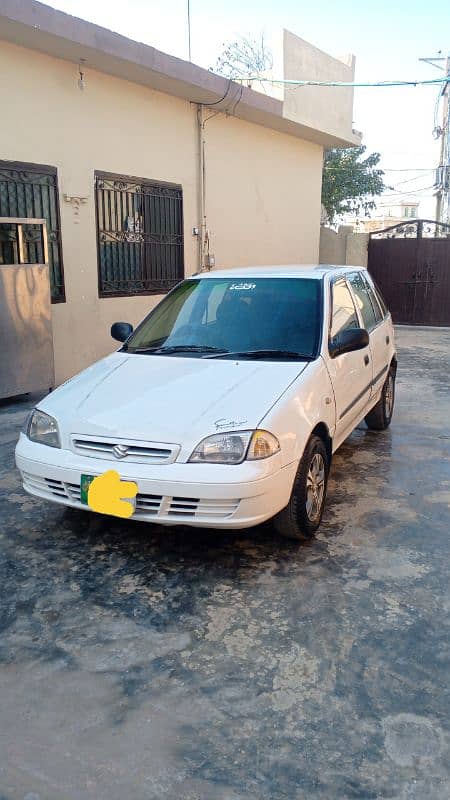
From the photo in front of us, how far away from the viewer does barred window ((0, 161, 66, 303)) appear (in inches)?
296

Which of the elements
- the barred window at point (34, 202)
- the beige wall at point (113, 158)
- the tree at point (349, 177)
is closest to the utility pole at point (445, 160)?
the tree at point (349, 177)

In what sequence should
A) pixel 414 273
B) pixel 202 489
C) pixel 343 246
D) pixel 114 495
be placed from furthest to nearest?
pixel 343 246 < pixel 414 273 < pixel 114 495 < pixel 202 489

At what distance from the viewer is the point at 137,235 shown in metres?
9.62

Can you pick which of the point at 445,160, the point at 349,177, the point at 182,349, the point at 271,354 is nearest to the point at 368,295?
the point at 271,354

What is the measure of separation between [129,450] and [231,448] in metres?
0.53

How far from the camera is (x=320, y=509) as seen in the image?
4.06 meters

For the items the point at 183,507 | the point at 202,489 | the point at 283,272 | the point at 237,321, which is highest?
the point at 283,272

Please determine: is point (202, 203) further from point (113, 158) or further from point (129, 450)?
point (129, 450)

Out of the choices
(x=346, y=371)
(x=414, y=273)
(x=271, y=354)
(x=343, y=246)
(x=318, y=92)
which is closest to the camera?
(x=271, y=354)

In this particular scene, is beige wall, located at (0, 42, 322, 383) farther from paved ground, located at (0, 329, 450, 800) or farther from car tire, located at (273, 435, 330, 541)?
car tire, located at (273, 435, 330, 541)

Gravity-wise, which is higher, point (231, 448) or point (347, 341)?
point (347, 341)

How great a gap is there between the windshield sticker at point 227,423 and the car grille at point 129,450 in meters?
0.24

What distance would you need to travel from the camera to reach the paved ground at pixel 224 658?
2.24 m

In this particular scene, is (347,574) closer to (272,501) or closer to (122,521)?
(272,501)
